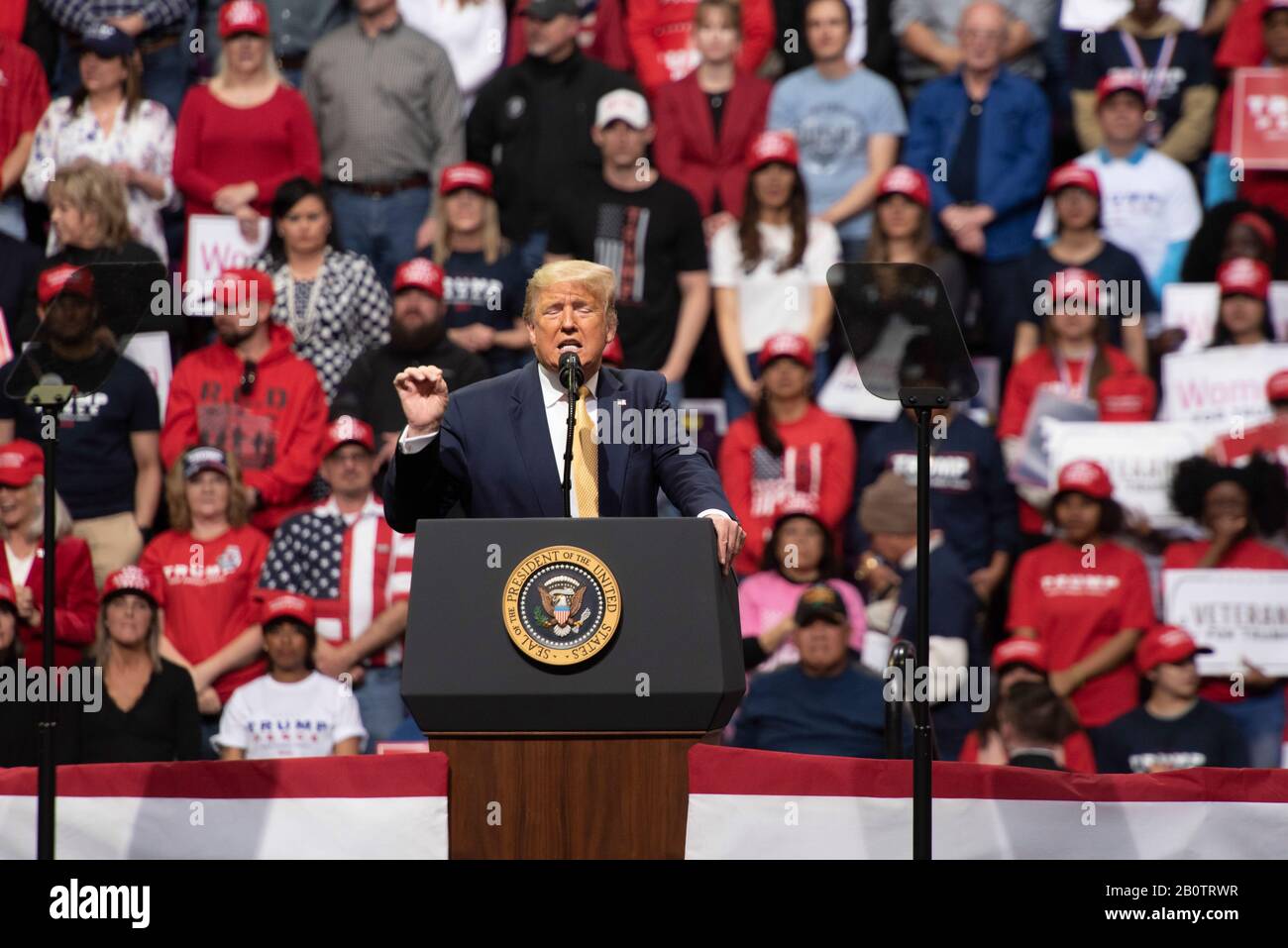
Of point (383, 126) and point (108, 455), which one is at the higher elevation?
point (383, 126)

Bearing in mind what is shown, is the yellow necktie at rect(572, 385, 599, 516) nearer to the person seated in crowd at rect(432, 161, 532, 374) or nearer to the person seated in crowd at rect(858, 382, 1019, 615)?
the person seated in crowd at rect(858, 382, 1019, 615)

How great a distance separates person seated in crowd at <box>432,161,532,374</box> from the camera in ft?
29.7

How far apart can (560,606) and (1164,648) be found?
13.9 ft

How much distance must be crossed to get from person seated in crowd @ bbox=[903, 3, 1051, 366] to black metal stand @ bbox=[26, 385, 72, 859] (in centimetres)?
541

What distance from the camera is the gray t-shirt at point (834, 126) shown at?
379 inches

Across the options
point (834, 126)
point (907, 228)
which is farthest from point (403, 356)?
point (834, 126)

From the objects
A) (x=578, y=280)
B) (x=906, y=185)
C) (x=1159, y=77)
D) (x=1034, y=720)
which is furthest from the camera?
(x=1159, y=77)

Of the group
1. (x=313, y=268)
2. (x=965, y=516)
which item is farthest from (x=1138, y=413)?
(x=313, y=268)

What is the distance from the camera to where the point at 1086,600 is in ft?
26.9

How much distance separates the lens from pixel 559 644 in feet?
13.1

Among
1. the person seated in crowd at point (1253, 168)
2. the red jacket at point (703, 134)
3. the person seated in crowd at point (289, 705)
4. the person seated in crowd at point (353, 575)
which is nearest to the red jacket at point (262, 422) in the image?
the person seated in crowd at point (353, 575)

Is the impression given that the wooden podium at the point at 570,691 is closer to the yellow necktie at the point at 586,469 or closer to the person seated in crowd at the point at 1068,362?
the yellow necktie at the point at 586,469

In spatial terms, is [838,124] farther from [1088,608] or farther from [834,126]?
[1088,608]
